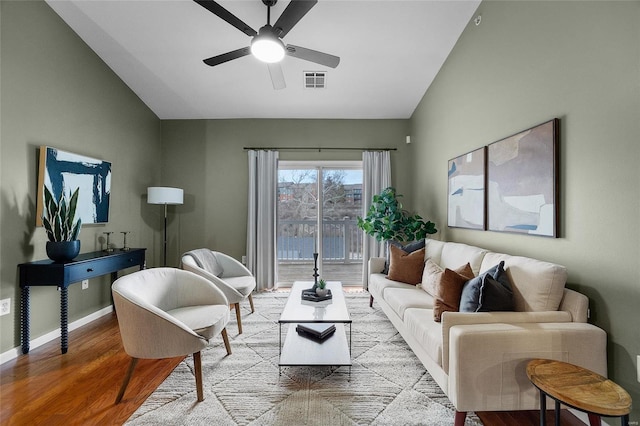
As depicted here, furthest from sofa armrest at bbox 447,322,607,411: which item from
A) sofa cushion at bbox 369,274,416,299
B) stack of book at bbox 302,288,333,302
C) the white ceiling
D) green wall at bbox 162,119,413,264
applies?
green wall at bbox 162,119,413,264

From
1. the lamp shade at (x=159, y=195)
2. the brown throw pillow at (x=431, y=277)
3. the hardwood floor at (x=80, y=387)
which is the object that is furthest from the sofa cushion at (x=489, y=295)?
the lamp shade at (x=159, y=195)

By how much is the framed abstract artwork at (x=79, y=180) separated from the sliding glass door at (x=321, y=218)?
7.74ft

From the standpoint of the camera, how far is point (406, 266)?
134 inches

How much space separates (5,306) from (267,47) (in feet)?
9.64

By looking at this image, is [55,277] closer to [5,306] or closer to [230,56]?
[5,306]

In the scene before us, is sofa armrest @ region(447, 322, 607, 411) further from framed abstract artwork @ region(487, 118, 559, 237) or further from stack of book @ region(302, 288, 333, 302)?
stack of book @ region(302, 288, 333, 302)

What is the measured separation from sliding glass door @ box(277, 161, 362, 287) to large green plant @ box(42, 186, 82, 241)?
9.00ft

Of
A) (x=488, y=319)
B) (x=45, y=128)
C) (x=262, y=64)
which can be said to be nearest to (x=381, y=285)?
(x=488, y=319)

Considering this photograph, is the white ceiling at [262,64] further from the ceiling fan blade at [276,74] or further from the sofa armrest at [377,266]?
the sofa armrest at [377,266]

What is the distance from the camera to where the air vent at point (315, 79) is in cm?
388

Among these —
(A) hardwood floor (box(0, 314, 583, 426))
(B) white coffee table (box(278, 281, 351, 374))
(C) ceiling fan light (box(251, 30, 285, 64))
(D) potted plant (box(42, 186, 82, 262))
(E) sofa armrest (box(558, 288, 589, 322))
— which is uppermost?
(C) ceiling fan light (box(251, 30, 285, 64))

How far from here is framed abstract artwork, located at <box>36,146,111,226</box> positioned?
9.27ft

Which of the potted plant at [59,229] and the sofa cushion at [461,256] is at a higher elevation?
the potted plant at [59,229]

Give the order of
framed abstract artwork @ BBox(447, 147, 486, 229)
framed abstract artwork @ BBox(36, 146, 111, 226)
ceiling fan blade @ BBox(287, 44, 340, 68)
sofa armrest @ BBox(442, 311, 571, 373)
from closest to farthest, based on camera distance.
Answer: sofa armrest @ BBox(442, 311, 571, 373), ceiling fan blade @ BBox(287, 44, 340, 68), framed abstract artwork @ BBox(36, 146, 111, 226), framed abstract artwork @ BBox(447, 147, 486, 229)
